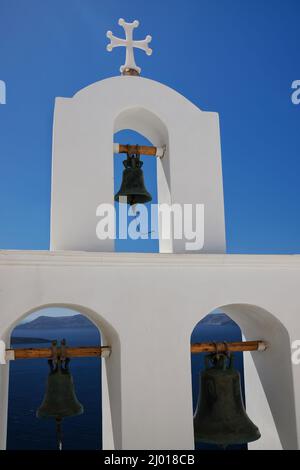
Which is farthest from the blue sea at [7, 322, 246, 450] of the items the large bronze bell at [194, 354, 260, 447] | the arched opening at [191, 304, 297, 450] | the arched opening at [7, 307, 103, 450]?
the large bronze bell at [194, 354, 260, 447]

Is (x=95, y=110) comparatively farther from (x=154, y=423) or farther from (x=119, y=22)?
(x=154, y=423)

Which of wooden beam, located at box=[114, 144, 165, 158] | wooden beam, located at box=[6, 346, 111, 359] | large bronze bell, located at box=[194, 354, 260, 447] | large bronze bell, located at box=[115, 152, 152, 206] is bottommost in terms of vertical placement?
large bronze bell, located at box=[194, 354, 260, 447]

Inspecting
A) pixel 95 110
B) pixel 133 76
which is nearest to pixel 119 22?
pixel 133 76

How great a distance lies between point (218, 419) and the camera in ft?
13.4

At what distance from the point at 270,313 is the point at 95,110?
256 centimetres

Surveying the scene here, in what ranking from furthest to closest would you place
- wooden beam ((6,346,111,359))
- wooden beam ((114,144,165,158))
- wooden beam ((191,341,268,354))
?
wooden beam ((114,144,165,158)) < wooden beam ((191,341,268,354)) < wooden beam ((6,346,111,359))

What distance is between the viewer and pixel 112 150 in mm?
4625

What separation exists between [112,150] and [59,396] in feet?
7.71

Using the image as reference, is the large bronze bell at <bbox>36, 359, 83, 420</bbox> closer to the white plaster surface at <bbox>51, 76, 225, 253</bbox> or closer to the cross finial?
the white plaster surface at <bbox>51, 76, 225, 253</bbox>

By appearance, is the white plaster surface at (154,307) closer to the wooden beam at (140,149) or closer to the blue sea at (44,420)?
the wooden beam at (140,149)

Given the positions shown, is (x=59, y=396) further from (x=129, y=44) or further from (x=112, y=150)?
(x=129, y=44)

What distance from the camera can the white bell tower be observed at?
4.39 m

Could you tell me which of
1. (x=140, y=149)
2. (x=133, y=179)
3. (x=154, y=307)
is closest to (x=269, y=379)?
(x=154, y=307)

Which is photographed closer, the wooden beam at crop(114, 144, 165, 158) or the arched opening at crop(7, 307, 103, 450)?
the wooden beam at crop(114, 144, 165, 158)
